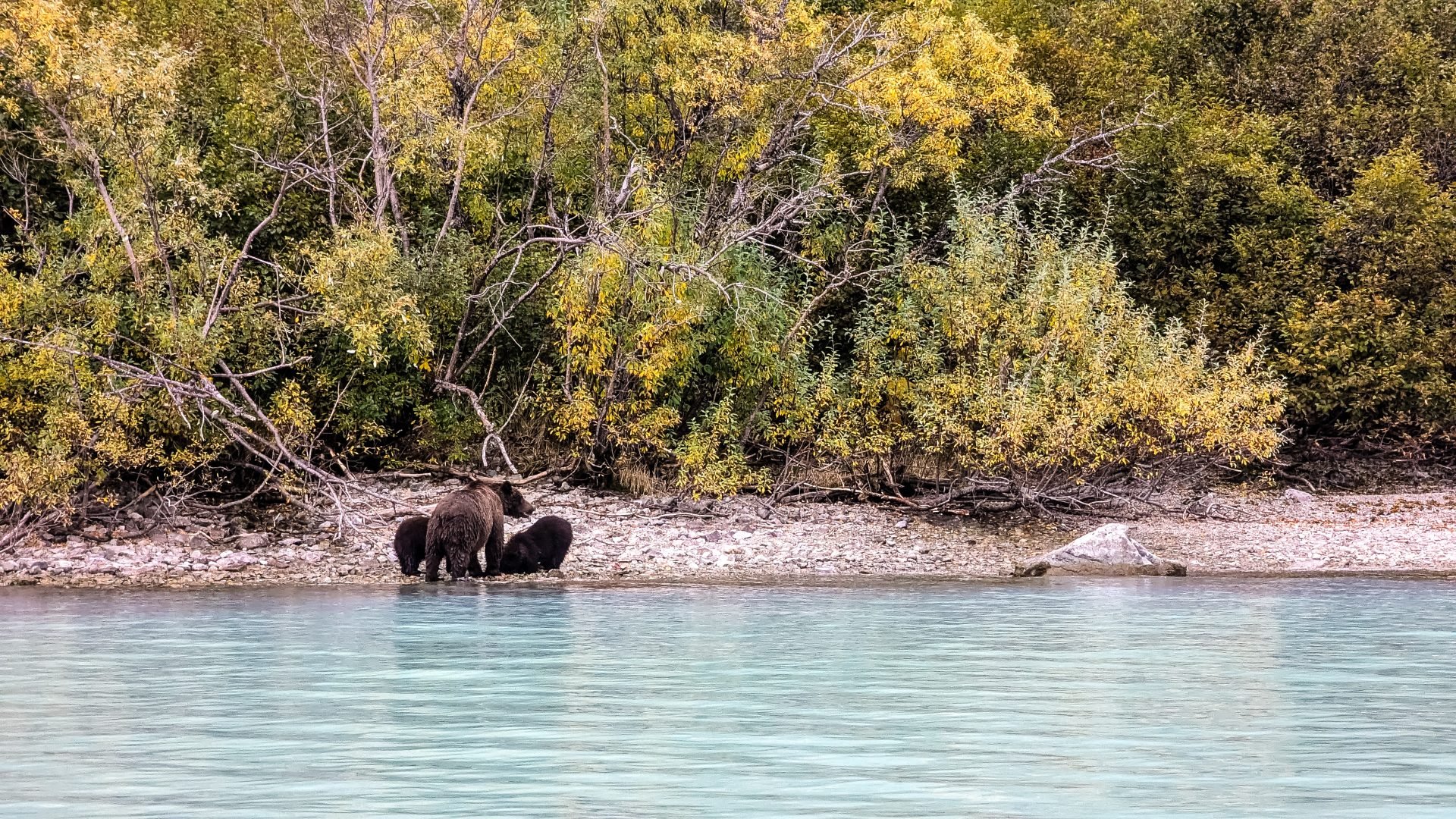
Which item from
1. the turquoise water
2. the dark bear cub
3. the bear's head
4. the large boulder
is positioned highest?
the bear's head

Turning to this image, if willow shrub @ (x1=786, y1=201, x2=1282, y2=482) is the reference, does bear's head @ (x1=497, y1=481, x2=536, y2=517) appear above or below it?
below

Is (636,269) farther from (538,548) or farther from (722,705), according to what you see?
(722,705)

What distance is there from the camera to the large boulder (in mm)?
20491

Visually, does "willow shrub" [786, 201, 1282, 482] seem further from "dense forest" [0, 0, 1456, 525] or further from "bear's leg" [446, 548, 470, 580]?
"bear's leg" [446, 548, 470, 580]

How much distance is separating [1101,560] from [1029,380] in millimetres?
3221

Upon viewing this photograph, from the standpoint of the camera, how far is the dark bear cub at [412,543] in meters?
19.0

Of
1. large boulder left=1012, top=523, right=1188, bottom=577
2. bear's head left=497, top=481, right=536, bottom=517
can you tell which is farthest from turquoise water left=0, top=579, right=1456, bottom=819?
bear's head left=497, top=481, right=536, bottom=517

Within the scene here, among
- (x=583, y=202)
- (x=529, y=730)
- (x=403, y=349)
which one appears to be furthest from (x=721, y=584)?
(x=529, y=730)

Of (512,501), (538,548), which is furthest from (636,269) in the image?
(538,548)

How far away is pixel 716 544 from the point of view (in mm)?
21562

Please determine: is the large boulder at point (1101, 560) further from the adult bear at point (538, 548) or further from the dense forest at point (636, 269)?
the adult bear at point (538, 548)

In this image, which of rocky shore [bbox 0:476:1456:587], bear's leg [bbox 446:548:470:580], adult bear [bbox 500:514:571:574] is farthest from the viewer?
rocky shore [bbox 0:476:1456:587]

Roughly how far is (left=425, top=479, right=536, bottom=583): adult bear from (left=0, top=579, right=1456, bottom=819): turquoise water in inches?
43.0

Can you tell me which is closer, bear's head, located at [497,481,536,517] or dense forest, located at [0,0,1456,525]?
dense forest, located at [0,0,1456,525]
